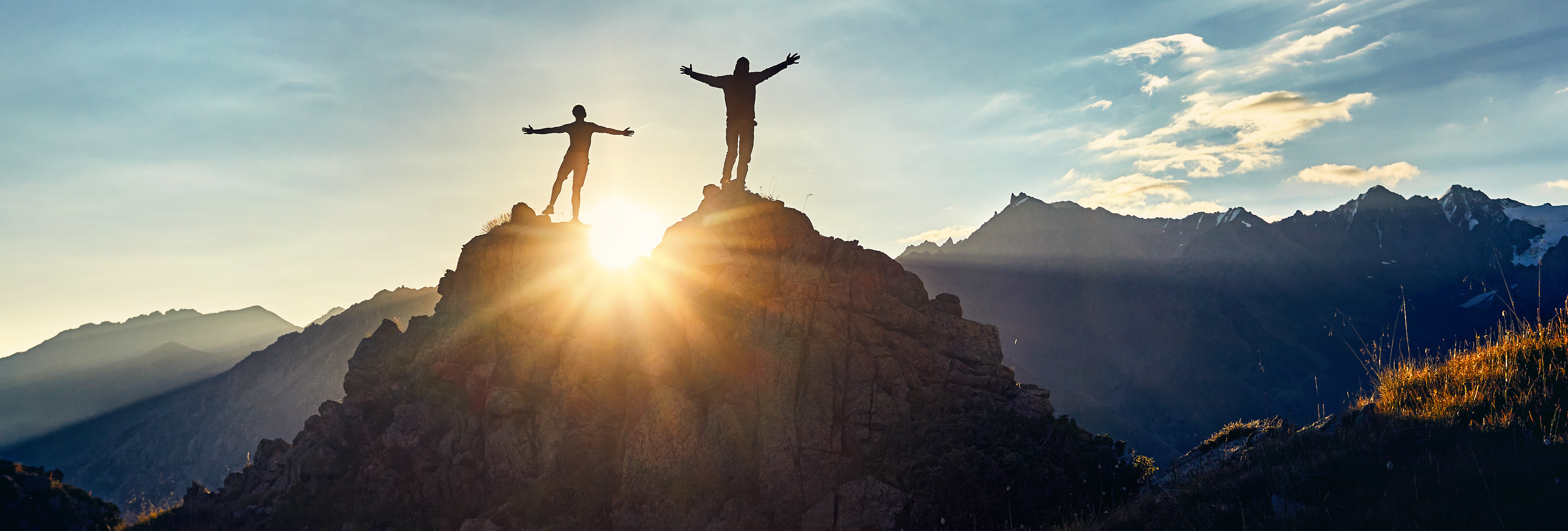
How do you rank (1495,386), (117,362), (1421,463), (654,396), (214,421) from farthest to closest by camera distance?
(117,362)
(214,421)
(654,396)
(1495,386)
(1421,463)

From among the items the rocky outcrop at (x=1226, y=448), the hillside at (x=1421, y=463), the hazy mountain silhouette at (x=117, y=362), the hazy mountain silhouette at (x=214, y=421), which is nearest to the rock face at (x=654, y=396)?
the rocky outcrop at (x=1226, y=448)

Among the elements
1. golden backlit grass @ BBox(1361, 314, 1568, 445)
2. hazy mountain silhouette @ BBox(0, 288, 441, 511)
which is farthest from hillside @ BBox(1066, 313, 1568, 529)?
hazy mountain silhouette @ BBox(0, 288, 441, 511)

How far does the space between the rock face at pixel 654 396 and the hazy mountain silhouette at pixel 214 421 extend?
257ft

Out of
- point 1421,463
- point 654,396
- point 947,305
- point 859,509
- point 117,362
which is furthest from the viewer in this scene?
point 117,362

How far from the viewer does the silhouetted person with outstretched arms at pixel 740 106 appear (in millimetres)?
20250

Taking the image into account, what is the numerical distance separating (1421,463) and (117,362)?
187697mm

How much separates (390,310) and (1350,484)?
110574mm

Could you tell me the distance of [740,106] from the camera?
20703 millimetres

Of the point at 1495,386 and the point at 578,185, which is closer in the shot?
the point at 1495,386

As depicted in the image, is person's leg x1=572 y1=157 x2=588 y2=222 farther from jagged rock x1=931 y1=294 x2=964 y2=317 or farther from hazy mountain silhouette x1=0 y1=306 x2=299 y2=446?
hazy mountain silhouette x1=0 y1=306 x2=299 y2=446

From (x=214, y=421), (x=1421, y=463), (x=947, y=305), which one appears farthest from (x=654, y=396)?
(x=214, y=421)

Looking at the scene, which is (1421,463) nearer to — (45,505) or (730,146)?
(730,146)

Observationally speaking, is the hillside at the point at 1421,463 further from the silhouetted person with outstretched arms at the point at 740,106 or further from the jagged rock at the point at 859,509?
the silhouetted person with outstretched arms at the point at 740,106

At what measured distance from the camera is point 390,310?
325ft
